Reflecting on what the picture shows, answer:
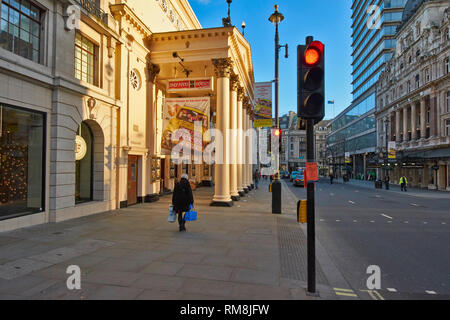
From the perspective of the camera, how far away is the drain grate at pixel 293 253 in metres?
5.27

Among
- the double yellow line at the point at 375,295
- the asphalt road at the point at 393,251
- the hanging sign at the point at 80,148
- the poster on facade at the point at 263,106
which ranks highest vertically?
the poster on facade at the point at 263,106

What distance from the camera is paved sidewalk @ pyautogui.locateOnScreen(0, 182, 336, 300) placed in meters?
4.42

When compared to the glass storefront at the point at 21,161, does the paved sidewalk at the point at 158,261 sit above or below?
below

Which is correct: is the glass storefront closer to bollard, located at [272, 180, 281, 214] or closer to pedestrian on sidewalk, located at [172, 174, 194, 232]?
pedestrian on sidewalk, located at [172, 174, 194, 232]

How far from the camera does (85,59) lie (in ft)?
38.4

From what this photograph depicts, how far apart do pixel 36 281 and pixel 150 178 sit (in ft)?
37.1

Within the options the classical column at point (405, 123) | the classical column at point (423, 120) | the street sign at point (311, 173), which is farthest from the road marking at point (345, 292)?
the classical column at point (405, 123)

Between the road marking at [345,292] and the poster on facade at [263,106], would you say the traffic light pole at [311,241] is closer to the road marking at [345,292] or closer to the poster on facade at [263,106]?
the road marking at [345,292]

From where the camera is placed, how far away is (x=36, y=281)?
4.76 meters

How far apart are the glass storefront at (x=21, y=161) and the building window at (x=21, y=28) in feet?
6.52

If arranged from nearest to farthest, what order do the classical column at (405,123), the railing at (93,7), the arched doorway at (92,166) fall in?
the railing at (93,7), the arched doorway at (92,166), the classical column at (405,123)

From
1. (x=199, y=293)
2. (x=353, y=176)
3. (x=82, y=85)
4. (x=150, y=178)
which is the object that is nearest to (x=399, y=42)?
(x=353, y=176)

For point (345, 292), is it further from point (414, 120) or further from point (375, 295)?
point (414, 120)

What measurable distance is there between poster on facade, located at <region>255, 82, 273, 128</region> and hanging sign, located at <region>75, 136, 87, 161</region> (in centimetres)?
909
